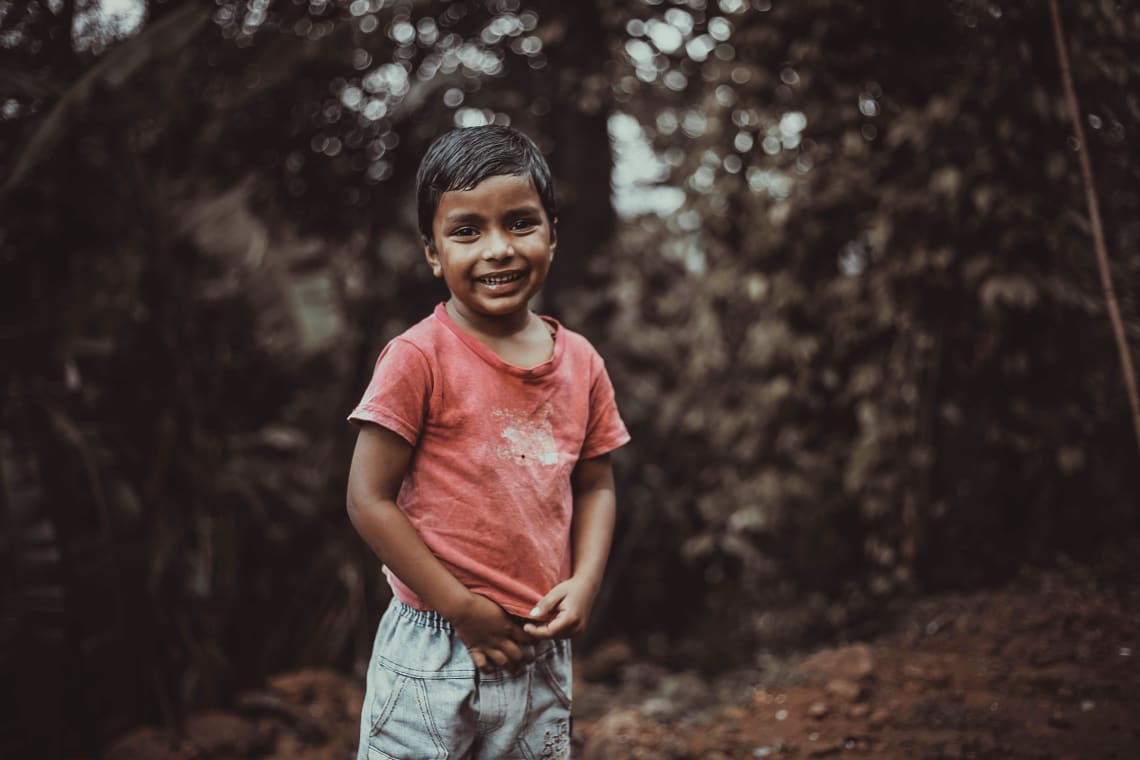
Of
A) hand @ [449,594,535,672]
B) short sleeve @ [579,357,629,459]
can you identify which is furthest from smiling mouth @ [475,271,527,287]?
hand @ [449,594,535,672]

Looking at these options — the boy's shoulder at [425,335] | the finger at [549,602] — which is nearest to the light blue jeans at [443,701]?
the finger at [549,602]

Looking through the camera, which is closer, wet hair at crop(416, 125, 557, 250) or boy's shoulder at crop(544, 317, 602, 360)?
wet hair at crop(416, 125, 557, 250)

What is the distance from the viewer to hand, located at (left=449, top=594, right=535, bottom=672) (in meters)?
1.50

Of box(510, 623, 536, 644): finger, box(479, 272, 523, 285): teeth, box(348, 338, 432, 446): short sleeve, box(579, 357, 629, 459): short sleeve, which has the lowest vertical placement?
box(510, 623, 536, 644): finger

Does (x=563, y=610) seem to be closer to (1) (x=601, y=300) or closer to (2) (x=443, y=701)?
(2) (x=443, y=701)

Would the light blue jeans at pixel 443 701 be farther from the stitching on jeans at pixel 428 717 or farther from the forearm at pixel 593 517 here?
the forearm at pixel 593 517

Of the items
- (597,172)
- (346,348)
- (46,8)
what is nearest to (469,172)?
(46,8)

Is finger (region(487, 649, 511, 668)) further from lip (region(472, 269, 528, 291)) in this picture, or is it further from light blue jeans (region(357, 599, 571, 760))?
lip (region(472, 269, 528, 291))

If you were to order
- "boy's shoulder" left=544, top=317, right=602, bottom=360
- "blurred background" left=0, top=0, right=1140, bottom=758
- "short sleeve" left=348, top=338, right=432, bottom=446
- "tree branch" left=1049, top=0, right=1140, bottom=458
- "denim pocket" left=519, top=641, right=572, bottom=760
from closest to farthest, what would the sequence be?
"short sleeve" left=348, top=338, right=432, bottom=446
"denim pocket" left=519, top=641, right=572, bottom=760
"boy's shoulder" left=544, top=317, right=602, bottom=360
"tree branch" left=1049, top=0, right=1140, bottom=458
"blurred background" left=0, top=0, right=1140, bottom=758

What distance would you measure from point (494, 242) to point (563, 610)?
2.23ft

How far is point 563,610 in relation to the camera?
1.57m

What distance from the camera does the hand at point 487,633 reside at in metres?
1.50

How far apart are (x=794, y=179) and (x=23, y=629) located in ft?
10.3

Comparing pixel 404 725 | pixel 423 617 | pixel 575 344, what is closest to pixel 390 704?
pixel 404 725
